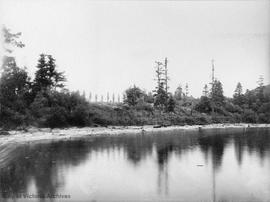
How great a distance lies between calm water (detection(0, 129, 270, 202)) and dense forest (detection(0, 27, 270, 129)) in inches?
652

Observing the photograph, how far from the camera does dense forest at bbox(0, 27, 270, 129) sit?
50781 mm

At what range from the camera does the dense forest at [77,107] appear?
167 ft

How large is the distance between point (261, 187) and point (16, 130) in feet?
125

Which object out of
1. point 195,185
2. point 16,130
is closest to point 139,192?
point 195,185

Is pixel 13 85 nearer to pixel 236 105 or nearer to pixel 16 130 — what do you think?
pixel 16 130

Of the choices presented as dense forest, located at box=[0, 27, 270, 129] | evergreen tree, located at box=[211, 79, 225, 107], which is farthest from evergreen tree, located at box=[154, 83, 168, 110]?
evergreen tree, located at box=[211, 79, 225, 107]

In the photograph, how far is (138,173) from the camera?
2084 cm

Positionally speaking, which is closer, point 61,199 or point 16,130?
point 61,199

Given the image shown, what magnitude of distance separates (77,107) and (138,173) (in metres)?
36.1

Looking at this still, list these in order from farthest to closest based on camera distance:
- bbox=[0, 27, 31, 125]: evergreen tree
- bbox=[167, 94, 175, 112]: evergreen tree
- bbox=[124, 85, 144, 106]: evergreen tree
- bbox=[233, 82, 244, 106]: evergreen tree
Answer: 1. bbox=[233, 82, 244, 106]: evergreen tree
2. bbox=[124, 85, 144, 106]: evergreen tree
3. bbox=[167, 94, 175, 112]: evergreen tree
4. bbox=[0, 27, 31, 125]: evergreen tree

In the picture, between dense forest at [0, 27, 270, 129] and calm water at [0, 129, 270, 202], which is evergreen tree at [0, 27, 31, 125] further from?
calm water at [0, 129, 270, 202]

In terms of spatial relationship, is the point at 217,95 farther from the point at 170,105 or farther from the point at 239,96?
the point at 170,105

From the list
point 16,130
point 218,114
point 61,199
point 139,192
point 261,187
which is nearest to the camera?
point 61,199

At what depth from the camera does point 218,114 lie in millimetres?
81312
